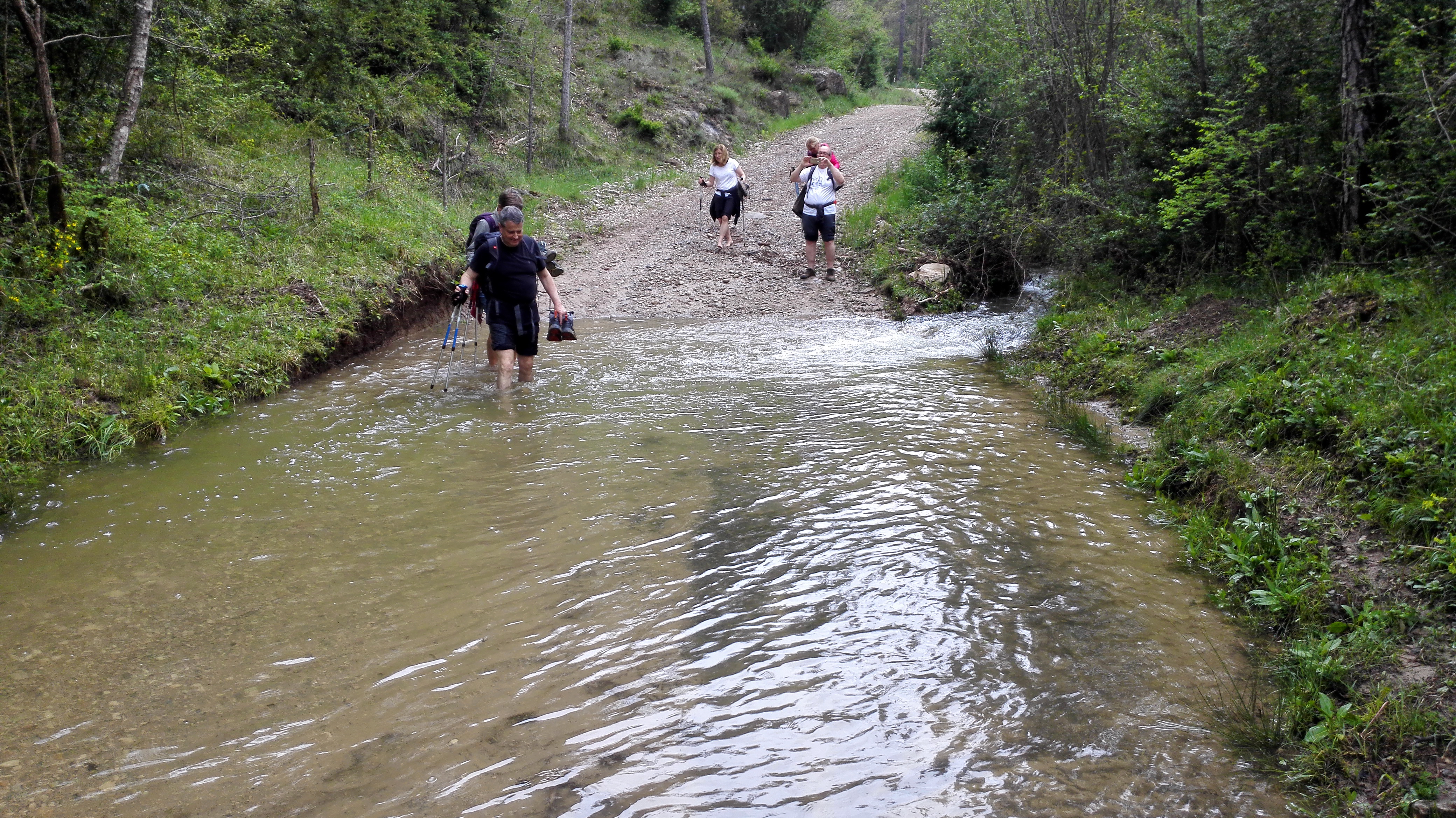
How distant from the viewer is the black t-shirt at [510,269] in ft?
26.0

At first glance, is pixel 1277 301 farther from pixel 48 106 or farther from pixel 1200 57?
pixel 48 106

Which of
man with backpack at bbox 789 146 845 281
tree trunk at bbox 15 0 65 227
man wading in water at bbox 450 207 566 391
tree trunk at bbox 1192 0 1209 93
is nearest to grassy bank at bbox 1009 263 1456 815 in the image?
tree trunk at bbox 1192 0 1209 93

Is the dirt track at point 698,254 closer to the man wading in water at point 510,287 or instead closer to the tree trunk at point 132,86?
the man wading in water at point 510,287

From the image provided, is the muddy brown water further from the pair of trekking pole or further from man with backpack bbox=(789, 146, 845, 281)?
man with backpack bbox=(789, 146, 845, 281)

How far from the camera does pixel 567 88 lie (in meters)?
22.1

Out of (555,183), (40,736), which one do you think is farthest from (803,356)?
(555,183)

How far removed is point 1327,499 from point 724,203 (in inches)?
480

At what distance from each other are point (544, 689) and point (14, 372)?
19.0ft

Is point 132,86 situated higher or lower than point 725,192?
higher

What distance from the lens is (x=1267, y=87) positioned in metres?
8.14

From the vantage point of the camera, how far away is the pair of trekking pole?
8.50m

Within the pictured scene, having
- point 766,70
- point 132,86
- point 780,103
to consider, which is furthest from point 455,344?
point 766,70

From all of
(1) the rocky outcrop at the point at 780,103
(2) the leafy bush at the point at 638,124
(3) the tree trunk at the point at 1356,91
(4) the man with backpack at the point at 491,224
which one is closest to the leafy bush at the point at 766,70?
(1) the rocky outcrop at the point at 780,103

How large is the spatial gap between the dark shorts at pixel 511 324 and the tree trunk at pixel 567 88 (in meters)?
15.8
